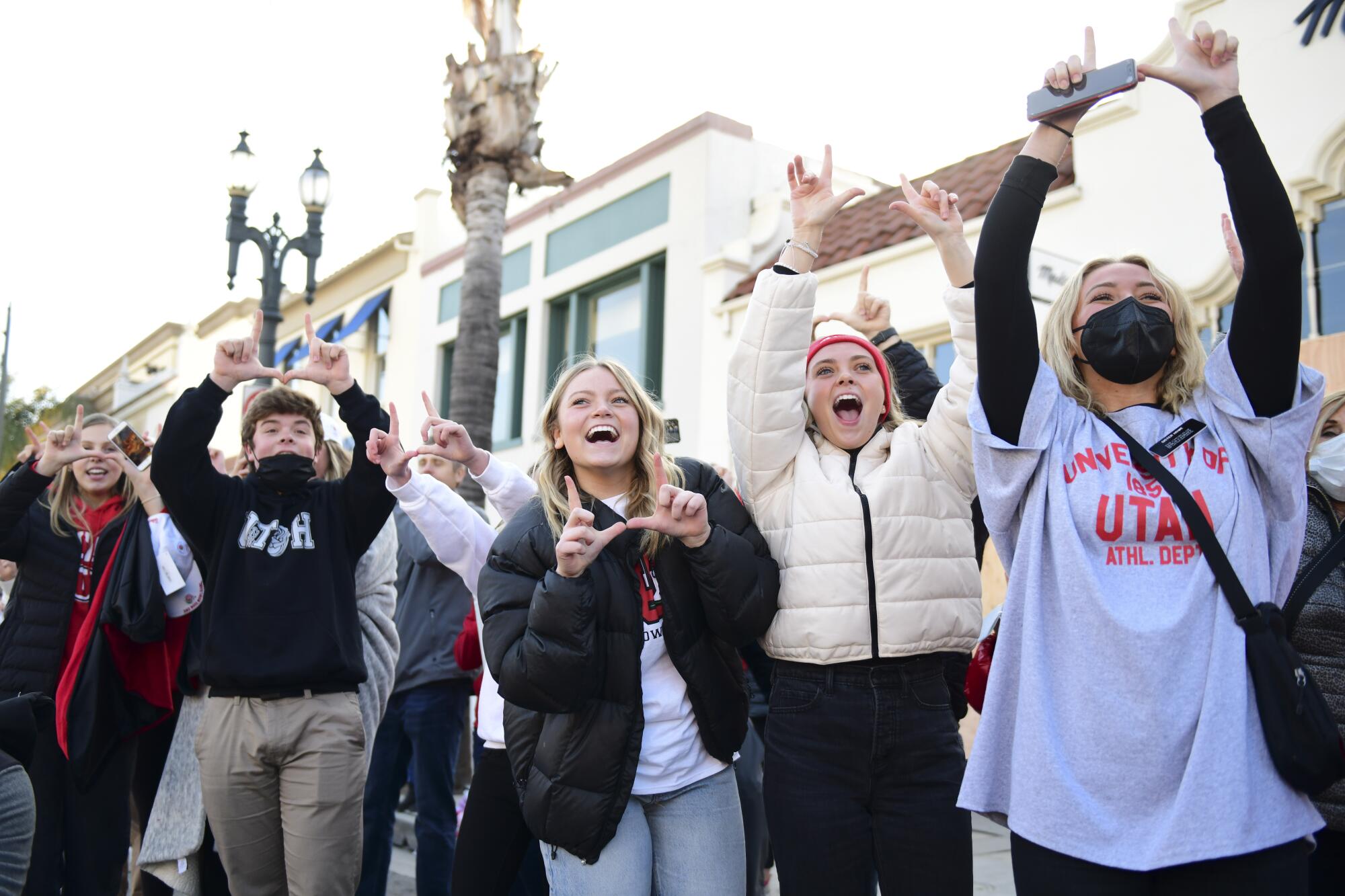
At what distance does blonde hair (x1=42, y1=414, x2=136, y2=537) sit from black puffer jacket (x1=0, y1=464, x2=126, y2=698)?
34mm

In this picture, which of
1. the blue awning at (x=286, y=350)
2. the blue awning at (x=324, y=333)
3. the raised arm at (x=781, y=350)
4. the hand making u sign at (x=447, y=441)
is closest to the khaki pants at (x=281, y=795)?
the hand making u sign at (x=447, y=441)

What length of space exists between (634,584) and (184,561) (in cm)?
260

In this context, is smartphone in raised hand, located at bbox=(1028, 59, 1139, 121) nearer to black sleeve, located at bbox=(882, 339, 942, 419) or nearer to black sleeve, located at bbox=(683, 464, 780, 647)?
black sleeve, located at bbox=(683, 464, 780, 647)

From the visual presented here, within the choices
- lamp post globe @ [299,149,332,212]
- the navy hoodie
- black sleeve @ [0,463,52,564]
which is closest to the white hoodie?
the navy hoodie

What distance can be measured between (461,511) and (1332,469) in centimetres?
295

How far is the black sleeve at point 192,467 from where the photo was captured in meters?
4.11

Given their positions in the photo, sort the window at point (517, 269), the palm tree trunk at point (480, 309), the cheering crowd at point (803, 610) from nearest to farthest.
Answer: the cheering crowd at point (803, 610)
the palm tree trunk at point (480, 309)
the window at point (517, 269)

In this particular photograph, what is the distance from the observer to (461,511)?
14.1 ft

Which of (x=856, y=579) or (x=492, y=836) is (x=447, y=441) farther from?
(x=856, y=579)

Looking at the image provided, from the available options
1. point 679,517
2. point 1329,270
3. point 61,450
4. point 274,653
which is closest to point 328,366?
point 274,653

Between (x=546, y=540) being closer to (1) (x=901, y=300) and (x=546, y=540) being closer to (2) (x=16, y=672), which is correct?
(2) (x=16, y=672)

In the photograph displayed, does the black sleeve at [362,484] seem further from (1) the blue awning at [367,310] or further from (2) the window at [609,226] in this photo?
(1) the blue awning at [367,310]

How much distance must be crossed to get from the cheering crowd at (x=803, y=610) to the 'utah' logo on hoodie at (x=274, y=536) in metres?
0.02

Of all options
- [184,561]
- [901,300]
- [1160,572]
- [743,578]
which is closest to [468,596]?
[184,561]
